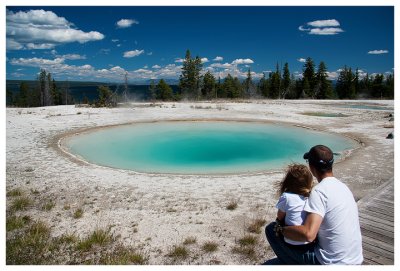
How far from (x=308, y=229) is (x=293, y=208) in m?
0.32

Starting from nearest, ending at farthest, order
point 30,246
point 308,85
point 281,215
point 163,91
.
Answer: point 281,215, point 30,246, point 308,85, point 163,91

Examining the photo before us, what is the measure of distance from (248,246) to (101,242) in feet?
8.32

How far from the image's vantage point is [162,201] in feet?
25.5

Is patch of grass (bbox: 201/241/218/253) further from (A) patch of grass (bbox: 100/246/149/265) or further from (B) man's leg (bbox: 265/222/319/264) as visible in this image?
(B) man's leg (bbox: 265/222/319/264)

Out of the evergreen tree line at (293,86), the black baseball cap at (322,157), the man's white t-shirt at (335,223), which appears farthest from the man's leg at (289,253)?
the evergreen tree line at (293,86)

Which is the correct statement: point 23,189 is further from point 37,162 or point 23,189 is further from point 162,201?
point 162,201

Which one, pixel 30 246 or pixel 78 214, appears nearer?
pixel 30 246

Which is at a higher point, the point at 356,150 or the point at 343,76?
the point at 343,76

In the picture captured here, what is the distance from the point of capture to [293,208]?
321 centimetres

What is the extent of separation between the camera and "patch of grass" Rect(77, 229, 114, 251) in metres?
5.35

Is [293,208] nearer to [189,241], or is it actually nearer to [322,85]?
[189,241]

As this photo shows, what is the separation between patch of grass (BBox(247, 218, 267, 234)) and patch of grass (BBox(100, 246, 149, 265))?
214cm

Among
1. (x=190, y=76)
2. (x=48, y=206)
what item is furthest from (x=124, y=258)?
(x=190, y=76)
